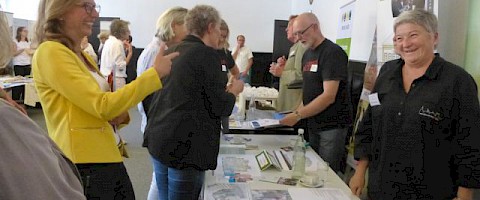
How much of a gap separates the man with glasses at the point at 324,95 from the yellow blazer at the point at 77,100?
1199mm

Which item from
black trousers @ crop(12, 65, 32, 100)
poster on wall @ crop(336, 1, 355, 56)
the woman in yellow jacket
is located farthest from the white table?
black trousers @ crop(12, 65, 32, 100)

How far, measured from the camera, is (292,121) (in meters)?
2.42

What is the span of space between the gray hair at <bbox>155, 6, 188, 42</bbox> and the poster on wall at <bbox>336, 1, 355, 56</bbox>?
1.50m

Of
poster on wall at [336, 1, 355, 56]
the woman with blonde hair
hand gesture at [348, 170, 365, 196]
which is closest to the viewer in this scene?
the woman with blonde hair

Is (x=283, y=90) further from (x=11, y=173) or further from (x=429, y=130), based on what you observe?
(x=11, y=173)

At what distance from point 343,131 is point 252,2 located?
6485 millimetres

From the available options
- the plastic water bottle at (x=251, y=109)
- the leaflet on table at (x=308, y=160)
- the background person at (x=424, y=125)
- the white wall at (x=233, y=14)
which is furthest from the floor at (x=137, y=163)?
the white wall at (x=233, y=14)

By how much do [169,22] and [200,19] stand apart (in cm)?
73

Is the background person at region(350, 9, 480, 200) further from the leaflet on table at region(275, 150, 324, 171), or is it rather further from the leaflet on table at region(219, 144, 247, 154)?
the leaflet on table at region(219, 144, 247, 154)

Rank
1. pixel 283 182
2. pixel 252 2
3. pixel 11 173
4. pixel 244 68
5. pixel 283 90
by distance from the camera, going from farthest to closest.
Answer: pixel 252 2
pixel 244 68
pixel 283 90
pixel 283 182
pixel 11 173

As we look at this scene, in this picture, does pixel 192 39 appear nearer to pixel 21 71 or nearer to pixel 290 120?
pixel 290 120

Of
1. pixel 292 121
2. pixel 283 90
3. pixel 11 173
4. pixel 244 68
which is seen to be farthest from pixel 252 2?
pixel 11 173

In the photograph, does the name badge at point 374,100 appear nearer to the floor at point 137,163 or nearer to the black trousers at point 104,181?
the black trousers at point 104,181

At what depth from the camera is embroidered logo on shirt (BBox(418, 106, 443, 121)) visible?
1.39 m
